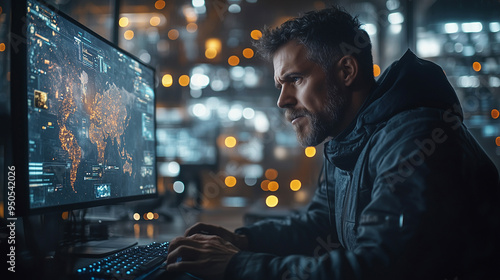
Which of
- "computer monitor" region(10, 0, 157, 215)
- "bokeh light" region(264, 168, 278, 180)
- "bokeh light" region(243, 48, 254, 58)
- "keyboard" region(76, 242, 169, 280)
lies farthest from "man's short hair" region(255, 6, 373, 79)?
"bokeh light" region(243, 48, 254, 58)

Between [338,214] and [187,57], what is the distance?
555cm

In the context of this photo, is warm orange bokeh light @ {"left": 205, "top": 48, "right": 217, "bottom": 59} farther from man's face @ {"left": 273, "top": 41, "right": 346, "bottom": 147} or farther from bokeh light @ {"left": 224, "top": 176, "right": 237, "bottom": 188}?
man's face @ {"left": 273, "top": 41, "right": 346, "bottom": 147}

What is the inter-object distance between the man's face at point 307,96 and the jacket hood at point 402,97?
0.08 m

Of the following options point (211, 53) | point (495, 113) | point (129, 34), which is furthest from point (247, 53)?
point (495, 113)

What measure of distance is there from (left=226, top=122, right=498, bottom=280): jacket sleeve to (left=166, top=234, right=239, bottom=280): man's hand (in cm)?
3

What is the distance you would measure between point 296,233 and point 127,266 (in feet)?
1.75

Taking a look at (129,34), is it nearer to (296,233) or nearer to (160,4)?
(160,4)

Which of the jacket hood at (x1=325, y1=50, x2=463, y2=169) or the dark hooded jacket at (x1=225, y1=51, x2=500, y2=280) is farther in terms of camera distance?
the jacket hood at (x1=325, y1=50, x2=463, y2=169)

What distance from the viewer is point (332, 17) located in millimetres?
1022

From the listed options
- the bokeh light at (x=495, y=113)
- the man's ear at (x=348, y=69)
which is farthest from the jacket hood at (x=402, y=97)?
the bokeh light at (x=495, y=113)

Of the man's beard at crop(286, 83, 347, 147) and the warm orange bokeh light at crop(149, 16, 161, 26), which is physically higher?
the warm orange bokeh light at crop(149, 16, 161, 26)

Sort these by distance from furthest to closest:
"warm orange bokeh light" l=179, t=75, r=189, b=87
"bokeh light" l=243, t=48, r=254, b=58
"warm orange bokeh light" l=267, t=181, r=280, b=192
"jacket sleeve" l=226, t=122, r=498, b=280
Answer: "warm orange bokeh light" l=179, t=75, r=189, b=87 < "bokeh light" l=243, t=48, r=254, b=58 < "warm orange bokeh light" l=267, t=181, r=280, b=192 < "jacket sleeve" l=226, t=122, r=498, b=280

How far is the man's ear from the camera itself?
0.97m

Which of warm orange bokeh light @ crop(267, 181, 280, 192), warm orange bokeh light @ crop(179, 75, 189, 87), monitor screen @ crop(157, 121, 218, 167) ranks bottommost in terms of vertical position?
warm orange bokeh light @ crop(267, 181, 280, 192)
